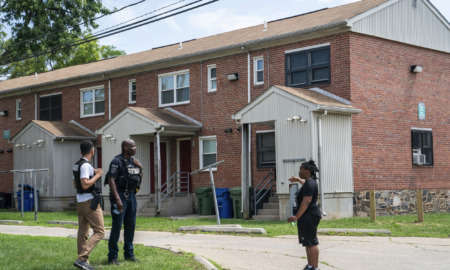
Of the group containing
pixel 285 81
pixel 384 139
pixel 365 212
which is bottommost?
pixel 365 212

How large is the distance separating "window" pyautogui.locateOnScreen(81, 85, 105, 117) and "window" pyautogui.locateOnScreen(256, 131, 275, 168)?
919 cm

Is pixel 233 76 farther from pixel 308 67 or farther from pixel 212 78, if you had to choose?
pixel 308 67

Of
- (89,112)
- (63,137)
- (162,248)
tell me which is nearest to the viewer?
(162,248)

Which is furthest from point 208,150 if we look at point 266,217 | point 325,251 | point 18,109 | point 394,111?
point 18,109

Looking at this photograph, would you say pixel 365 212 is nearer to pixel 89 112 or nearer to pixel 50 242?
pixel 50 242

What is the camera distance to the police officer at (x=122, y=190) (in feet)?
31.2

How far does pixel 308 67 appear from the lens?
2117 centimetres

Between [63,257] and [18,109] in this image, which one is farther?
[18,109]

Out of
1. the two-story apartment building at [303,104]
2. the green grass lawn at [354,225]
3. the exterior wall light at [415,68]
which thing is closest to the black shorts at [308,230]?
the green grass lawn at [354,225]

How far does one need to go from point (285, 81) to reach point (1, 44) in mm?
11151

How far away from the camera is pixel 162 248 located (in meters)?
12.1

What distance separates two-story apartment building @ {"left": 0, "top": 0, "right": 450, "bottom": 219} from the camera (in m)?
19.5

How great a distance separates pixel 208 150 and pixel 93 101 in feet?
24.8

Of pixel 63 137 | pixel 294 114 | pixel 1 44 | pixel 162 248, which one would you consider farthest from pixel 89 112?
pixel 162 248
